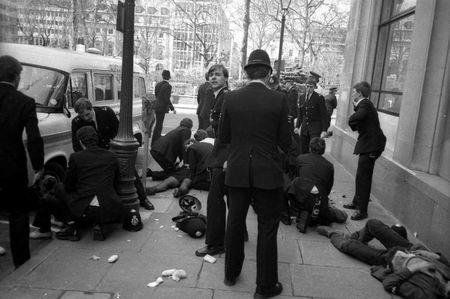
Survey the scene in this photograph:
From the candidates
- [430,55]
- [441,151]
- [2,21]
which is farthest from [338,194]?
[2,21]

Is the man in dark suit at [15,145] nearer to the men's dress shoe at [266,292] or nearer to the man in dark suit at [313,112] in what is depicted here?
the men's dress shoe at [266,292]

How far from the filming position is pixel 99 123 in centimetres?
634

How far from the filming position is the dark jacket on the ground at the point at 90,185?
4738 mm

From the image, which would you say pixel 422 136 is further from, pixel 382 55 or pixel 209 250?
pixel 382 55

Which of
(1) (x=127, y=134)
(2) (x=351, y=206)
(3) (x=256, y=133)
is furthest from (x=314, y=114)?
(3) (x=256, y=133)

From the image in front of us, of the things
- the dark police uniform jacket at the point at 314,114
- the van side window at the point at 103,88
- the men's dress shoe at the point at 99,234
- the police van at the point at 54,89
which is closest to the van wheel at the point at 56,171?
the police van at the point at 54,89

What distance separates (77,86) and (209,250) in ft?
12.2

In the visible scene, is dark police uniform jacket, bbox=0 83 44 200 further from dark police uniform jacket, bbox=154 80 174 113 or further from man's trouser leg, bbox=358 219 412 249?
dark police uniform jacket, bbox=154 80 174 113

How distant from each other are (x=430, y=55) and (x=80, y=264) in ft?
16.4

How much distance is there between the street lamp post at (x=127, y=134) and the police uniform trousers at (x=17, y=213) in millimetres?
1406

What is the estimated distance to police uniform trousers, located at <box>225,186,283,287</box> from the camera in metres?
3.57

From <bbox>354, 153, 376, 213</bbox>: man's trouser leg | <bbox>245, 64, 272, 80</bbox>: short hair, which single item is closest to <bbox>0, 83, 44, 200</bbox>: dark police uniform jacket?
<bbox>245, 64, 272, 80</bbox>: short hair

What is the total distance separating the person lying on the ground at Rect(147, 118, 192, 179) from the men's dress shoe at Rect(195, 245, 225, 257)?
3326 millimetres

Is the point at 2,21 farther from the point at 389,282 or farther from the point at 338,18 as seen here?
the point at 338,18
